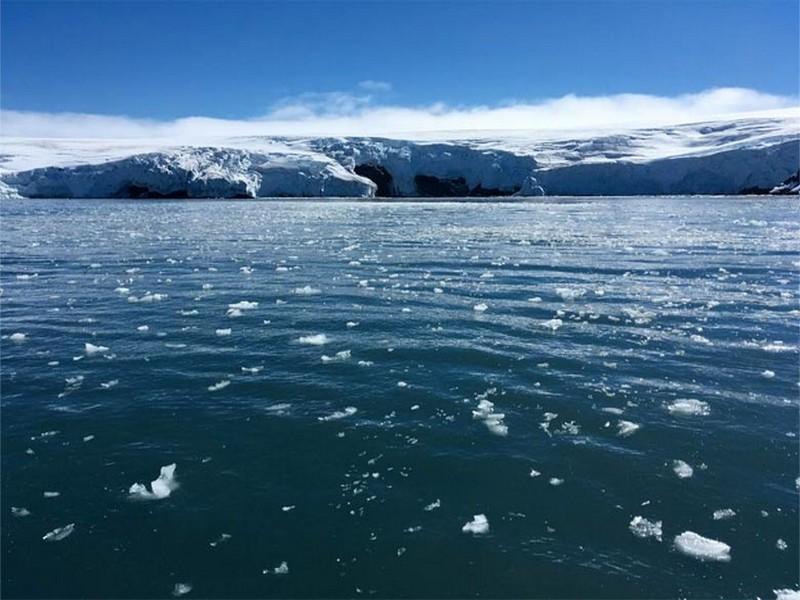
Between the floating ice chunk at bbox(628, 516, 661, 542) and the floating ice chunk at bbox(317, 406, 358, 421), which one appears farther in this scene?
the floating ice chunk at bbox(317, 406, 358, 421)

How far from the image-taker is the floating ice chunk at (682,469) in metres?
5.89

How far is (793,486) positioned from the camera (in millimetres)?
5723

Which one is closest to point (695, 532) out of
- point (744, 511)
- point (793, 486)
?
point (744, 511)

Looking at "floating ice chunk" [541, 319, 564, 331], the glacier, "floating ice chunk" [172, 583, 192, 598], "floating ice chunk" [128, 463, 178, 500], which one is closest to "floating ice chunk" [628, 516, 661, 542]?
"floating ice chunk" [172, 583, 192, 598]

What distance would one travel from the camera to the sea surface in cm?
469

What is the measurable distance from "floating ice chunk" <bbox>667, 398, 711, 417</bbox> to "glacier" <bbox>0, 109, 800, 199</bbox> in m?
60.0

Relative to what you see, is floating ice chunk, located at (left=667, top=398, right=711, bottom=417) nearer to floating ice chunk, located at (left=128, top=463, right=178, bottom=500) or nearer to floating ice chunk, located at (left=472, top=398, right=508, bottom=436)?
floating ice chunk, located at (left=472, top=398, right=508, bottom=436)

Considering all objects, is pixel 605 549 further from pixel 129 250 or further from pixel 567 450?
pixel 129 250

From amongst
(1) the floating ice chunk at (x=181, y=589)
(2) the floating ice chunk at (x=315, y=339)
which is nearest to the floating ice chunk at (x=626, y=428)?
(1) the floating ice chunk at (x=181, y=589)

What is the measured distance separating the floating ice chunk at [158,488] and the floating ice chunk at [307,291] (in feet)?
27.1

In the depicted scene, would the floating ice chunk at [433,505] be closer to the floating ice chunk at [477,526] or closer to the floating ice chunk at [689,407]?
the floating ice chunk at [477,526]

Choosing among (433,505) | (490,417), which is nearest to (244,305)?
(490,417)

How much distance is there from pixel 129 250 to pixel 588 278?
15825mm

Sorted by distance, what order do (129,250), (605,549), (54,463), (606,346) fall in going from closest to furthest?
(605,549) → (54,463) → (606,346) → (129,250)
